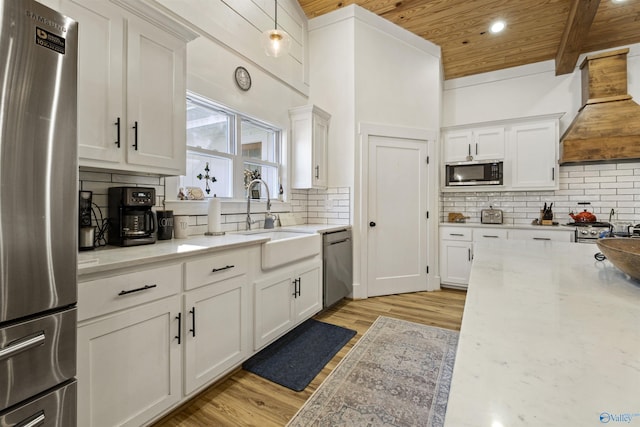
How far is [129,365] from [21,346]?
516 millimetres

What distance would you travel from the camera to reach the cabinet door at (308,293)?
261cm

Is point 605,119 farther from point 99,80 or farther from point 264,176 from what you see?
point 99,80

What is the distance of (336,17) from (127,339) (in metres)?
3.92

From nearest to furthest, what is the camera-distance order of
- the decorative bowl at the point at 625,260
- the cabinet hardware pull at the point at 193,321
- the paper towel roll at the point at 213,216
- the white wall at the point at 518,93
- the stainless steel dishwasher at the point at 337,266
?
the decorative bowl at the point at 625,260
the cabinet hardware pull at the point at 193,321
the paper towel roll at the point at 213,216
the stainless steel dishwasher at the point at 337,266
the white wall at the point at 518,93

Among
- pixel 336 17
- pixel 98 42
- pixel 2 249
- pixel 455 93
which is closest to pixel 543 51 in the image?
pixel 455 93

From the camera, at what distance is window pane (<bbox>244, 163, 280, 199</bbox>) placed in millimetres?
3098

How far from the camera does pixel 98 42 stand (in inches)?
60.3

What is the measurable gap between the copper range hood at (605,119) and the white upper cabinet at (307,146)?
9.63ft

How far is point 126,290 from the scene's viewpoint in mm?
1334

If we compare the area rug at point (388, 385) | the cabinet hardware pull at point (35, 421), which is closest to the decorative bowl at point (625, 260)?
the area rug at point (388, 385)

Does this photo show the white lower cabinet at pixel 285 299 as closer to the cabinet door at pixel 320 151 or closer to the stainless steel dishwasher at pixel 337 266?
the stainless steel dishwasher at pixel 337 266

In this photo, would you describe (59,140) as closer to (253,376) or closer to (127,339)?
(127,339)

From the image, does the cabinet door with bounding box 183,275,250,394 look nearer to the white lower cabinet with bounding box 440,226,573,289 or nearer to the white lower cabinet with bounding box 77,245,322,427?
the white lower cabinet with bounding box 77,245,322,427

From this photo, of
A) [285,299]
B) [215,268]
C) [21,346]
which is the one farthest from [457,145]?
[21,346]
